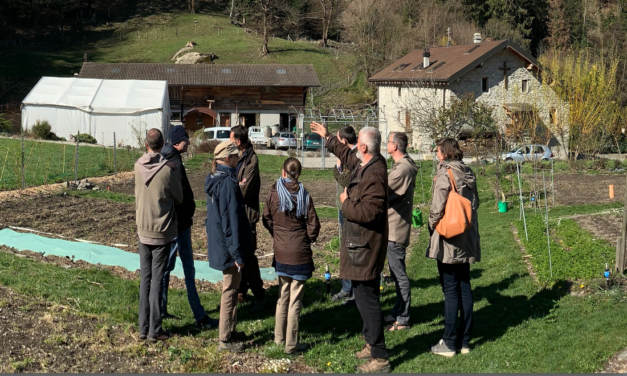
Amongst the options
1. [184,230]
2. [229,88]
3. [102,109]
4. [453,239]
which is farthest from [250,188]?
[229,88]

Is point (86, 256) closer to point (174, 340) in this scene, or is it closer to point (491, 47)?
point (174, 340)

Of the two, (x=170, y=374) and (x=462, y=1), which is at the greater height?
(x=462, y=1)

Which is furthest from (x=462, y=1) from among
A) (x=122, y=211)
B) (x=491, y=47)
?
(x=122, y=211)

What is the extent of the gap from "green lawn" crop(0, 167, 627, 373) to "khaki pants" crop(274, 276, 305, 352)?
0.14 m

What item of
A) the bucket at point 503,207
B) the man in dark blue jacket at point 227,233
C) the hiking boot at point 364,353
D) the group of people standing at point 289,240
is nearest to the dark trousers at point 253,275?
the group of people standing at point 289,240

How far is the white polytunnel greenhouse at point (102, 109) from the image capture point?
3291 centimetres

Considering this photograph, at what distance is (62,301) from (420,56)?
37548 mm

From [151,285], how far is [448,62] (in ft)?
110

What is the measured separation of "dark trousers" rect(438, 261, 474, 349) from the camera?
5727 millimetres

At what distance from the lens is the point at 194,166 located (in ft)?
78.5

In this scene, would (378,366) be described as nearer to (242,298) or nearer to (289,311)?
(289,311)

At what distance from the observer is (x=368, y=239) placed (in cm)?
527

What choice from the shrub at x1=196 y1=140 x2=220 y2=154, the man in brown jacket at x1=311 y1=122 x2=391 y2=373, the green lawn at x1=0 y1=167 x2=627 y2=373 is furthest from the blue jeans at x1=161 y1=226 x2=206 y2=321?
the shrub at x1=196 y1=140 x2=220 y2=154

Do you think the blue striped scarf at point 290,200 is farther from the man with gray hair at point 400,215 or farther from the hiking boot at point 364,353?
the hiking boot at point 364,353
